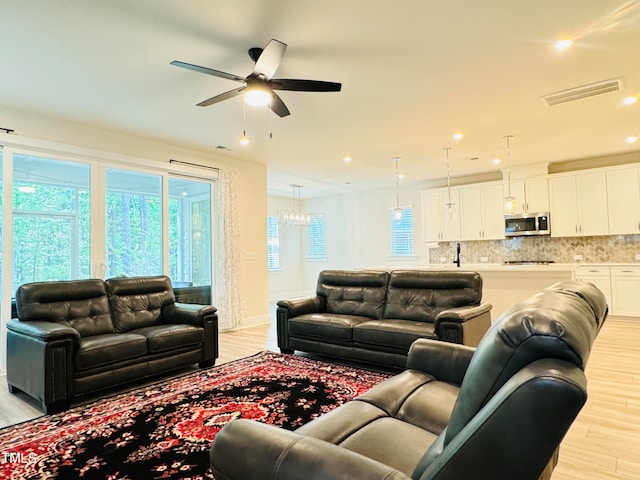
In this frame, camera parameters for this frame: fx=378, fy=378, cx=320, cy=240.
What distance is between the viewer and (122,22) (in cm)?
262

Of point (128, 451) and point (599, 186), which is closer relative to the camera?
point (128, 451)

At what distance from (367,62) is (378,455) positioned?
299cm

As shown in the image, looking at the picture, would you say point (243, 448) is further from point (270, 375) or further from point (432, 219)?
point (432, 219)

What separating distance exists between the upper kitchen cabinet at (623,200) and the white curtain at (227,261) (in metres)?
6.41

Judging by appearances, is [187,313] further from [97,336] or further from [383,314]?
[383,314]

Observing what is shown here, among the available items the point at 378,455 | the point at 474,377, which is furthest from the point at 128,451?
the point at 474,377

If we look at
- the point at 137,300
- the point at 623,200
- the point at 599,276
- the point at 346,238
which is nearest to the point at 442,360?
the point at 137,300

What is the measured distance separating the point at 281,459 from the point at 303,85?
8.57ft

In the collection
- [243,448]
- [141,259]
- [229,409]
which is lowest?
[229,409]

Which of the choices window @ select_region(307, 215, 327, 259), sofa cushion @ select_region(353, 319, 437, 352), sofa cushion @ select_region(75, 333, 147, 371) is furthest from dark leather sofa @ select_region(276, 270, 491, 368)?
window @ select_region(307, 215, 327, 259)

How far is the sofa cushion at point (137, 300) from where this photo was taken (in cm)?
394

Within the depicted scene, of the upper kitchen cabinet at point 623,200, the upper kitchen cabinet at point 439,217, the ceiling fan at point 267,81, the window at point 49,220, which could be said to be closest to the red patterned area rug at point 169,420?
the window at point 49,220

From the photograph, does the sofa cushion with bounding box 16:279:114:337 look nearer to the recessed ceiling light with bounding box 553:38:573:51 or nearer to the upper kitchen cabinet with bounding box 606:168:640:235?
the recessed ceiling light with bounding box 553:38:573:51

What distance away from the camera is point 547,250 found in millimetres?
7352
